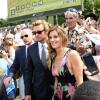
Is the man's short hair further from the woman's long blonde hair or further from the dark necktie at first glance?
the dark necktie

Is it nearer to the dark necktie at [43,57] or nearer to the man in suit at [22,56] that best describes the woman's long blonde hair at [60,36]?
the dark necktie at [43,57]

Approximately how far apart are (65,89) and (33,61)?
0.88 m

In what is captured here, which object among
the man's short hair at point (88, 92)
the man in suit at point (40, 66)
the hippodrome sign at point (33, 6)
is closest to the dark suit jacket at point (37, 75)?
the man in suit at point (40, 66)

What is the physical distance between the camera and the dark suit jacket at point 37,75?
17.3 feet

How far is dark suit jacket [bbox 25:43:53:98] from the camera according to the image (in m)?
5.29

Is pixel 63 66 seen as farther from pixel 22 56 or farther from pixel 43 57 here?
pixel 22 56

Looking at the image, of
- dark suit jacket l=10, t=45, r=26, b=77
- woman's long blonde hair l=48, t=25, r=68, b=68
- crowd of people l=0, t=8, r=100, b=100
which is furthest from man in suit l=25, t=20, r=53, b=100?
dark suit jacket l=10, t=45, r=26, b=77

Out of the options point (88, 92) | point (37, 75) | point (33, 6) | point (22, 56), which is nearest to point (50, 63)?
point (37, 75)

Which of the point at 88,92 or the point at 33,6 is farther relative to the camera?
the point at 33,6

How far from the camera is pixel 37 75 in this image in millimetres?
5375

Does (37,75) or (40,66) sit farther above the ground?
(40,66)

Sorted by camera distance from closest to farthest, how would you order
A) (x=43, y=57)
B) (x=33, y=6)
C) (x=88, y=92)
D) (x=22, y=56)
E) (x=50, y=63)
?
1. (x=88, y=92)
2. (x=50, y=63)
3. (x=43, y=57)
4. (x=22, y=56)
5. (x=33, y=6)

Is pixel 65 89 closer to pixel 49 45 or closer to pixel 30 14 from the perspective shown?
pixel 49 45

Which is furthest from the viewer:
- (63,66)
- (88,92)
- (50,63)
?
(50,63)
